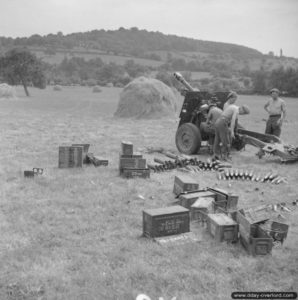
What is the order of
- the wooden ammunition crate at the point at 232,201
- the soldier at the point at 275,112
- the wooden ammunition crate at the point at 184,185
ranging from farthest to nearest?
the soldier at the point at 275,112 → the wooden ammunition crate at the point at 184,185 → the wooden ammunition crate at the point at 232,201

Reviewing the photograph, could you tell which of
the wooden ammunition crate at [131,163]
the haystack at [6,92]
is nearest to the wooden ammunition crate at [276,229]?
the wooden ammunition crate at [131,163]

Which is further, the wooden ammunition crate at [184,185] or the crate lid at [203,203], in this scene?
the wooden ammunition crate at [184,185]

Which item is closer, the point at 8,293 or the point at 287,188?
the point at 8,293

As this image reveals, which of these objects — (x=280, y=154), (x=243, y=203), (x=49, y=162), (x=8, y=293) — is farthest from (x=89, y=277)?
(x=280, y=154)

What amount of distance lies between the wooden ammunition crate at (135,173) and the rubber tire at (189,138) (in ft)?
10.1

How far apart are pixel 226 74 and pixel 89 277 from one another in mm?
75803

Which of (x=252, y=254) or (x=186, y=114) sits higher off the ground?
(x=186, y=114)

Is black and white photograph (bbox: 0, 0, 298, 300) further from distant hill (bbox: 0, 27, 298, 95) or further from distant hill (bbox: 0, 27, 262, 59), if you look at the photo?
distant hill (bbox: 0, 27, 262, 59)

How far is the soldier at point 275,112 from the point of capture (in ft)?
41.9

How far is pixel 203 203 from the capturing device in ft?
22.6

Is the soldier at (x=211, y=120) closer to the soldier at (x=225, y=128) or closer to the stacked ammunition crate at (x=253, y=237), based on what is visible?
the soldier at (x=225, y=128)

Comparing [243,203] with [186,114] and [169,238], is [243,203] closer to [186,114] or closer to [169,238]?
[169,238]

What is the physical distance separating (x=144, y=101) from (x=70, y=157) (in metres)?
13.8

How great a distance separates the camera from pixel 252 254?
17.8 feet
